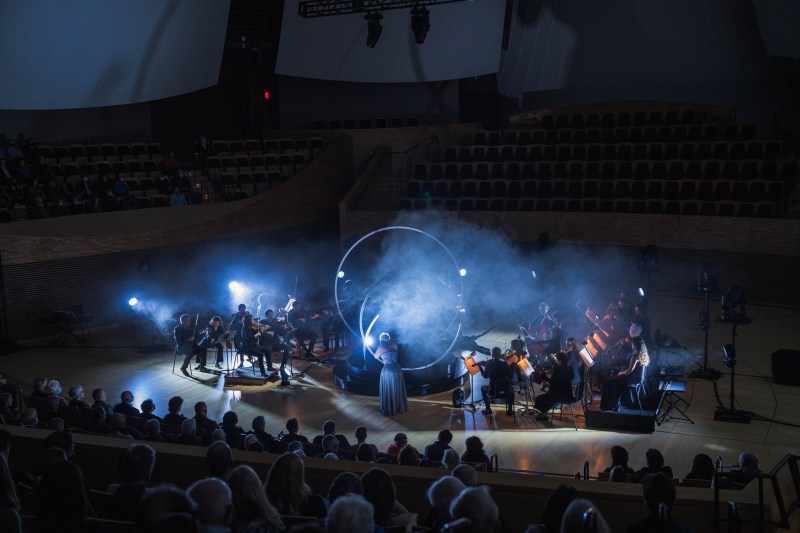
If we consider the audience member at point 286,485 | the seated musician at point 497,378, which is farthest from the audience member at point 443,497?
the seated musician at point 497,378

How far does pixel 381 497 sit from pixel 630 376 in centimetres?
841

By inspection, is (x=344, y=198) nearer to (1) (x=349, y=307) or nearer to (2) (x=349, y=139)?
(2) (x=349, y=139)

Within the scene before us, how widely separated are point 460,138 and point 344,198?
4.59 metres

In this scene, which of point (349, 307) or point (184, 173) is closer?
point (349, 307)

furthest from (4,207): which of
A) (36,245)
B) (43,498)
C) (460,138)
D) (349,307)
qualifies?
(43,498)

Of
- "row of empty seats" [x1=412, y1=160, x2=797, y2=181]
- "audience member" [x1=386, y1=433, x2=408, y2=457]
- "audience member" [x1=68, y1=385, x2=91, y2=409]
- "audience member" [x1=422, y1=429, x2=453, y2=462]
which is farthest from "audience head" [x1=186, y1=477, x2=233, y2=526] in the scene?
"row of empty seats" [x1=412, y1=160, x2=797, y2=181]

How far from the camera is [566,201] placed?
20.8 m

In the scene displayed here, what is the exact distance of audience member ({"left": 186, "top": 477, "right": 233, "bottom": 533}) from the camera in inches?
148

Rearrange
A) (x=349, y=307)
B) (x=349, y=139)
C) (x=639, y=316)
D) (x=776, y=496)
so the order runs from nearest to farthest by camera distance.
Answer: (x=776, y=496)
(x=639, y=316)
(x=349, y=307)
(x=349, y=139)

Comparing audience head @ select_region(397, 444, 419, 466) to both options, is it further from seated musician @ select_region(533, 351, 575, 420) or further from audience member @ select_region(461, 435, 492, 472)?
seated musician @ select_region(533, 351, 575, 420)

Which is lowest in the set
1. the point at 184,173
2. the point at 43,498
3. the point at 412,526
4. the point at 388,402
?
the point at 388,402

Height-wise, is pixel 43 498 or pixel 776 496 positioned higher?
pixel 43 498

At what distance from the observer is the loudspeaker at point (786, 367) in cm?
1284

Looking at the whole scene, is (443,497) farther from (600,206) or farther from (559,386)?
(600,206)
